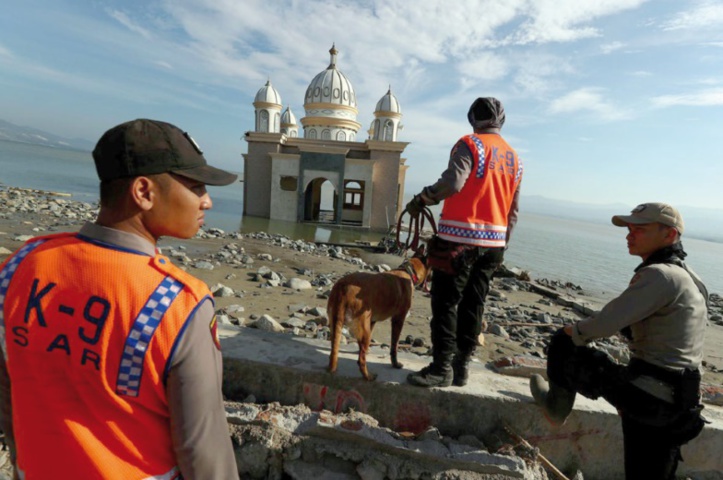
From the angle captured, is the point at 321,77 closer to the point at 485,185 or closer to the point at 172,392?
the point at 485,185

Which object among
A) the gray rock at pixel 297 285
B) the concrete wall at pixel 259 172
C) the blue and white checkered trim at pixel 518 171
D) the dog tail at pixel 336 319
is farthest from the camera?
the concrete wall at pixel 259 172

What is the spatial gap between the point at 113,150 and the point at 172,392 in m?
0.78

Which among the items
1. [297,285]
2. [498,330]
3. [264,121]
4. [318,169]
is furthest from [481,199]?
[264,121]

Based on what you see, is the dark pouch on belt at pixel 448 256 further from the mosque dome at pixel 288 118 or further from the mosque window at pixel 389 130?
the mosque dome at pixel 288 118

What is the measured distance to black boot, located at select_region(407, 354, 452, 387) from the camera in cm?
321

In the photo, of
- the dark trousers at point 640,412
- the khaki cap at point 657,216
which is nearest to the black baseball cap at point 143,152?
the khaki cap at point 657,216

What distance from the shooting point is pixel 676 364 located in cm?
235

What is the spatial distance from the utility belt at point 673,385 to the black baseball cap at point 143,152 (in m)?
2.83

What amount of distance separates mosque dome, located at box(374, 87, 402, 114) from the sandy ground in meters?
17.5

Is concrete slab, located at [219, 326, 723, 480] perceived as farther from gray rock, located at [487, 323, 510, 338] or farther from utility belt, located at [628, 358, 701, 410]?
gray rock, located at [487, 323, 510, 338]

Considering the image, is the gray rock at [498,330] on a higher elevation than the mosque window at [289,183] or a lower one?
lower

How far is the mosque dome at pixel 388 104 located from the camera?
28938 millimetres

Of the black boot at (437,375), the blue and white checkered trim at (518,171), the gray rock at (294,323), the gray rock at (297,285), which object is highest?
the blue and white checkered trim at (518,171)

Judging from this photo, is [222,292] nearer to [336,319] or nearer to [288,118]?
[336,319]
